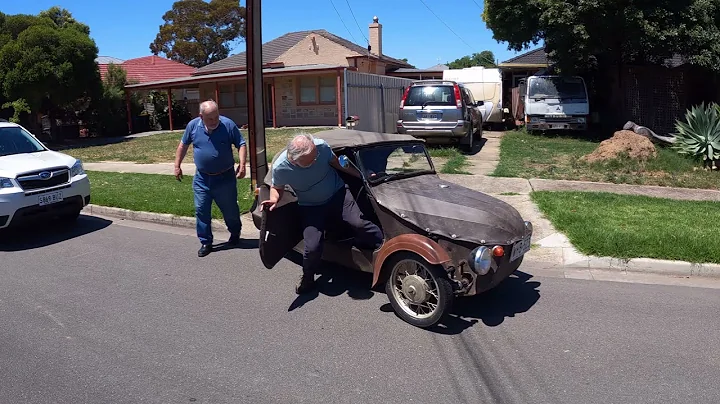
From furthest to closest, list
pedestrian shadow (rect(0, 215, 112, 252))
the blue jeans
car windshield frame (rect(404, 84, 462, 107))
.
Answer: car windshield frame (rect(404, 84, 462, 107))
pedestrian shadow (rect(0, 215, 112, 252))
the blue jeans

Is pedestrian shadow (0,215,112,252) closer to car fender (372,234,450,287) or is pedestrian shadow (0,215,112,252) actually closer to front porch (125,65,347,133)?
car fender (372,234,450,287)

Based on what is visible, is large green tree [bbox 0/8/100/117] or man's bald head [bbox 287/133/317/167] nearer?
man's bald head [bbox 287/133/317/167]

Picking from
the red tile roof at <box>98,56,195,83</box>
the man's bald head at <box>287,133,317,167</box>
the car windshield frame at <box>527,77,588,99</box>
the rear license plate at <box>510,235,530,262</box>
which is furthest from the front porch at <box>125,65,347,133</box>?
the rear license plate at <box>510,235,530,262</box>

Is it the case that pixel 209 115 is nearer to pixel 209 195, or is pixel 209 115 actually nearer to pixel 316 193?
pixel 209 195

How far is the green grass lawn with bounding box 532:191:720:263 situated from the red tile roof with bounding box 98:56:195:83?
3139 centimetres

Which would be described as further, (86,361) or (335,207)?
(335,207)

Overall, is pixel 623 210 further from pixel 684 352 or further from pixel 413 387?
pixel 413 387

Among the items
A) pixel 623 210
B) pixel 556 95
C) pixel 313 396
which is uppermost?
pixel 556 95

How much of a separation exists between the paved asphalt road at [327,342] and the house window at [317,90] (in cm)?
2143

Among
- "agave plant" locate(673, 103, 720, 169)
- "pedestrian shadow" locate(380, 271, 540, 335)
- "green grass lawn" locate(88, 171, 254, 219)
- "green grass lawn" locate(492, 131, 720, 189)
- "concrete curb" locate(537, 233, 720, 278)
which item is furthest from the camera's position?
"agave plant" locate(673, 103, 720, 169)

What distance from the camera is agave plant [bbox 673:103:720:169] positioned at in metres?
12.0

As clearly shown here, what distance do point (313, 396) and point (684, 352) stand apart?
107 inches

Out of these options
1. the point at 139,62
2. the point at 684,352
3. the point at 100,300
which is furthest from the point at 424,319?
the point at 139,62

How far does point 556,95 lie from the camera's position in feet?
63.8
